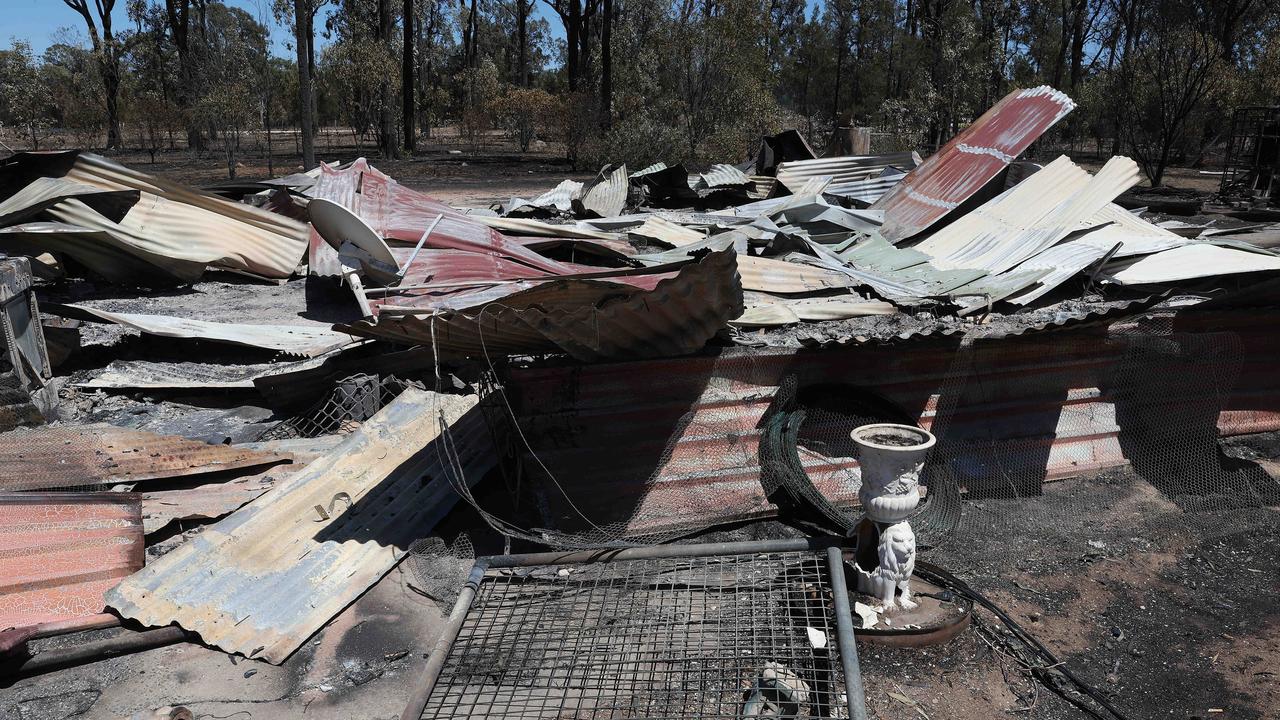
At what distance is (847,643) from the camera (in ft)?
8.82

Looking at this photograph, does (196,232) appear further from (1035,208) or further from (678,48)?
(678,48)

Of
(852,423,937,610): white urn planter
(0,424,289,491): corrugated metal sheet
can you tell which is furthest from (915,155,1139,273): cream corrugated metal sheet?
(0,424,289,491): corrugated metal sheet

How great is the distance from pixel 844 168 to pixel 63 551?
10502 mm

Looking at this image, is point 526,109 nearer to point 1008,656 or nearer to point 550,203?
Answer: point 550,203

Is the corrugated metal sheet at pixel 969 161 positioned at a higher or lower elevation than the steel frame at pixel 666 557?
higher

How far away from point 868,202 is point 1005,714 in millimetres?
8473

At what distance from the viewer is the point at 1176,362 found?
4.80 m

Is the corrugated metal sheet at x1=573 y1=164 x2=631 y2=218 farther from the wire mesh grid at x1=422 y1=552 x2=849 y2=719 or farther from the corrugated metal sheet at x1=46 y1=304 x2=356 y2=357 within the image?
the wire mesh grid at x1=422 y1=552 x2=849 y2=719

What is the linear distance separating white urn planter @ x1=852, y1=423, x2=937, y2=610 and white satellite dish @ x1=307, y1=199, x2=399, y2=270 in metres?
4.23

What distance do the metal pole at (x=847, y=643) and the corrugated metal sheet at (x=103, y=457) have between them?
3056 millimetres

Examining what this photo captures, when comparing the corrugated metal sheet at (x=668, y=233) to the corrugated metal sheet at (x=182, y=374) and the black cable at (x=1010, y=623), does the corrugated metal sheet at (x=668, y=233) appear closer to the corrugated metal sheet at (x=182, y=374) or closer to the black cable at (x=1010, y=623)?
the corrugated metal sheet at (x=182, y=374)

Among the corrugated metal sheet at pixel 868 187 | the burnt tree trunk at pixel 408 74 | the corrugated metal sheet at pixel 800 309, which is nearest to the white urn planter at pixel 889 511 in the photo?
the corrugated metal sheet at pixel 800 309

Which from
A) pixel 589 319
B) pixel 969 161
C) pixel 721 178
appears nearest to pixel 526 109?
pixel 721 178

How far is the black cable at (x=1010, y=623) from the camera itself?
3.09m
